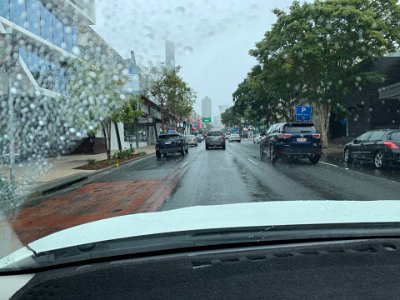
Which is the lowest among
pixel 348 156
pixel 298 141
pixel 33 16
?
pixel 348 156

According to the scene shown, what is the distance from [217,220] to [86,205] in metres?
6.82

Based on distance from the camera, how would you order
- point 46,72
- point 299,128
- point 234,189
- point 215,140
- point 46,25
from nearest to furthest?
point 234,189, point 299,128, point 46,72, point 46,25, point 215,140

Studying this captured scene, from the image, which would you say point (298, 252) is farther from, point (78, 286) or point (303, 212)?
point (78, 286)

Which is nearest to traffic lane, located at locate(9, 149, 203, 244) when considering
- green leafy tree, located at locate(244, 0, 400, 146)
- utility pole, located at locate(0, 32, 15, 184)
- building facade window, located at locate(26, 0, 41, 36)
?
utility pole, located at locate(0, 32, 15, 184)

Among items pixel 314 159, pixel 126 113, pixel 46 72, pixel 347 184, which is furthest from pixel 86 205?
pixel 46 72

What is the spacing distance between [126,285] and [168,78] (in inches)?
1624

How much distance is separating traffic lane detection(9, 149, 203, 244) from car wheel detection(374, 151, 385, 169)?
6.97 meters

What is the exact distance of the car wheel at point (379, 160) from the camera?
1470 centimetres

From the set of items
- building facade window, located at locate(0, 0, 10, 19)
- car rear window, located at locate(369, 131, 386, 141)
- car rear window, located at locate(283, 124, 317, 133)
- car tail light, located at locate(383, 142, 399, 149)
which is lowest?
car tail light, located at locate(383, 142, 399, 149)

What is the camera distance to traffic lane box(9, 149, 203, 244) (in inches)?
273

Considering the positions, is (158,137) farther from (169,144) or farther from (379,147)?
(379,147)

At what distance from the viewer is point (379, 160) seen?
48.9ft

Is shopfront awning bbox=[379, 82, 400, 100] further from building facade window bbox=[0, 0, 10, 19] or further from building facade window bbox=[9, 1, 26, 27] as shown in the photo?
building facade window bbox=[0, 0, 10, 19]

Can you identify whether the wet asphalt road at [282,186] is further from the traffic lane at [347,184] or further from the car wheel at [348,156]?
the car wheel at [348,156]
